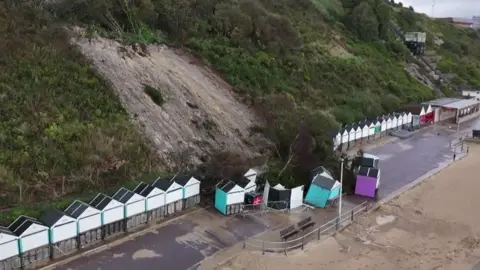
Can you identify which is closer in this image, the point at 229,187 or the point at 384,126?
the point at 229,187

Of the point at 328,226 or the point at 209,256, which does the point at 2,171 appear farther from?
the point at 328,226

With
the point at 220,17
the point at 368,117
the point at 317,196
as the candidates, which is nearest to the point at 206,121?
the point at 317,196

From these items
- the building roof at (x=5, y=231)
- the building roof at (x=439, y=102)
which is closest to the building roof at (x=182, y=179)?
the building roof at (x=5, y=231)

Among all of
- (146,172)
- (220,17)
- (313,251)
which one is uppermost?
(220,17)

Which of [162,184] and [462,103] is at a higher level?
[162,184]

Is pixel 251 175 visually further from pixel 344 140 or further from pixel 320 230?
pixel 344 140

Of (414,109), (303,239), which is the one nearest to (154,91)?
(303,239)

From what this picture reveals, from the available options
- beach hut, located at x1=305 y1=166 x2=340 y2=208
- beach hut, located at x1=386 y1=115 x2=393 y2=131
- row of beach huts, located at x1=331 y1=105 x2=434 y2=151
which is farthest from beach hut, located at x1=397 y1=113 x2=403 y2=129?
beach hut, located at x1=305 y1=166 x2=340 y2=208
